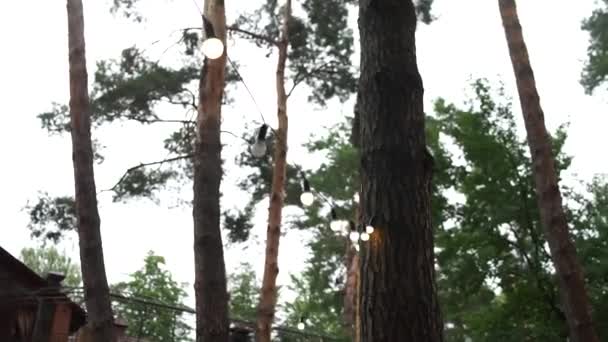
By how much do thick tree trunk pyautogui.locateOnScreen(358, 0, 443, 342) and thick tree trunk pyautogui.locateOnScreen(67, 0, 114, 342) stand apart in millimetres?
3721

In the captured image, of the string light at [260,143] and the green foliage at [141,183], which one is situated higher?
the green foliage at [141,183]

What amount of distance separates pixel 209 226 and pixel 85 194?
4.43 feet

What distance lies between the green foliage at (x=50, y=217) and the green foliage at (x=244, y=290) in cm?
1643

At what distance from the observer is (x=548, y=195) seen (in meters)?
6.27

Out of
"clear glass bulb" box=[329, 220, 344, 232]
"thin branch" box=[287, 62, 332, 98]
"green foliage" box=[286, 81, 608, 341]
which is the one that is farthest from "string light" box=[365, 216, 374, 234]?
"thin branch" box=[287, 62, 332, 98]

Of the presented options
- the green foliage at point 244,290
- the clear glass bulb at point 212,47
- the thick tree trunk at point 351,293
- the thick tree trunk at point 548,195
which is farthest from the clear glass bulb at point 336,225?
the green foliage at point 244,290

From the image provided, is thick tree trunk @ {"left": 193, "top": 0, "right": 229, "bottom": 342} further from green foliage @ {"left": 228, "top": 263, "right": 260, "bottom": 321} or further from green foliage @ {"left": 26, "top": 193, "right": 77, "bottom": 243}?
green foliage @ {"left": 228, "top": 263, "right": 260, "bottom": 321}

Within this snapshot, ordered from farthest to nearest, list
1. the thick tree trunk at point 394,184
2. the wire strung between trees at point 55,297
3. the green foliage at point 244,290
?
the green foliage at point 244,290 < the wire strung between trees at point 55,297 < the thick tree trunk at point 394,184

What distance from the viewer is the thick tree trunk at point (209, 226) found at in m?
5.77

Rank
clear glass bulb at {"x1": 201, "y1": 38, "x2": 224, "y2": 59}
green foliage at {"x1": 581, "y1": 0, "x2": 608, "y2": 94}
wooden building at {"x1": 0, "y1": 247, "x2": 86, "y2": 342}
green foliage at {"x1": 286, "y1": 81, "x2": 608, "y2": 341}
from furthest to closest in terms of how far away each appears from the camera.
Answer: green foliage at {"x1": 581, "y1": 0, "x2": 608, "y2": 94} → wooden building at {"x1": 0, "y1": 247, "x2": 86, "y2": 342} → green foliage at {"x1": 286, "y1": 81, "x2": 608, "y2": 341} → clear glass bulb at {"x1": 201, "y1": 38, "x2": 224, "y2": 59}

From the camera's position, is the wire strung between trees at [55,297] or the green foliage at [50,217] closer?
the wire strung between trees at [55,297]

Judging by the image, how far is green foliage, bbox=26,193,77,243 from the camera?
487 inches

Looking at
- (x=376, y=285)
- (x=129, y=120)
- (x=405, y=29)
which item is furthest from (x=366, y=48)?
(x=129, y=120)

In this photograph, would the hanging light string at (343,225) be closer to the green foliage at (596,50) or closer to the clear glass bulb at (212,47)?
the clear glass bulb at (212,47)
